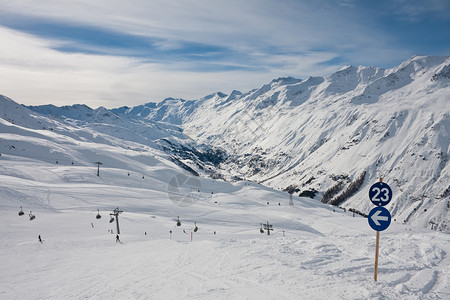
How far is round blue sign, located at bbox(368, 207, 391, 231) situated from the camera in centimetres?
1109

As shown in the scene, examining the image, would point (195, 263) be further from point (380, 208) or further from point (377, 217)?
point (380, 208)

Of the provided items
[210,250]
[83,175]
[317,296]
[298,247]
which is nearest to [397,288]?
[317,296]

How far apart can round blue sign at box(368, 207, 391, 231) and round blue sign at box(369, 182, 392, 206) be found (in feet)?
1.03

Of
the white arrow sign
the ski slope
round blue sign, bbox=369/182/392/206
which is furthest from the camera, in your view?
the white arrow sign

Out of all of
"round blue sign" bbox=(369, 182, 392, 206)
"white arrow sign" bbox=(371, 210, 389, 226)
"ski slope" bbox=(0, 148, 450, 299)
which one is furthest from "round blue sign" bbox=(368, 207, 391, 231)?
"ski slope" bbox=(0, 148, 450, 299)

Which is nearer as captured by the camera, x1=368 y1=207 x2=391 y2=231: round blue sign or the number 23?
the number 23

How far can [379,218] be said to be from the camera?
36.9 feet

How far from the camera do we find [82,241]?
27859 millimetres

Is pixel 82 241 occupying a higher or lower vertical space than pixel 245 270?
lower

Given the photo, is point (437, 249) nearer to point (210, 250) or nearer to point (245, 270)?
point (245, 270)

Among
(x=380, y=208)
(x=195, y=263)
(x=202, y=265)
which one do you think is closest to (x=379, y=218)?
(x=380, y=208)

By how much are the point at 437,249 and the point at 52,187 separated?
62.9 m

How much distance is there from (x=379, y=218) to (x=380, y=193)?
108cm

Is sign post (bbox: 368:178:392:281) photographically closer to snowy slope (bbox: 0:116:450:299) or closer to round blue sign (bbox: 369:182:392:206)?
round blue sign (bbox: 369:182:392:206)
